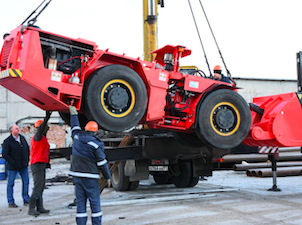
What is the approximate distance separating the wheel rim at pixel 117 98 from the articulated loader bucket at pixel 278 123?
2.68m

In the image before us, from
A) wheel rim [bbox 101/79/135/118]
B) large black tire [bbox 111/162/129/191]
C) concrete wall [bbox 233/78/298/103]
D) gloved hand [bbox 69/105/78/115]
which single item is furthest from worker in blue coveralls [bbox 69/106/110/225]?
concrete wall [bbox 233/78/298/103]

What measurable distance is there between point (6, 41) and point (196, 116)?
3.15m

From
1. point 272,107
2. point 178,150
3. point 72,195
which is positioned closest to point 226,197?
point 178,150

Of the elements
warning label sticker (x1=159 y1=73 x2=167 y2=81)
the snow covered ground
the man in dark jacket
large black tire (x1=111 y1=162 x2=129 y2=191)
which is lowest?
the snow covered ground

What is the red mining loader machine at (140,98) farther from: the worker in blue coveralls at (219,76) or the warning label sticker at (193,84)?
the worker in blue coveralls at (219,76)

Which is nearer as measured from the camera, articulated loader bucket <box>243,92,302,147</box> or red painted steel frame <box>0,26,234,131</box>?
red painted steel frame <box>0,26,234,131</box>

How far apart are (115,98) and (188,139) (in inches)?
93.9

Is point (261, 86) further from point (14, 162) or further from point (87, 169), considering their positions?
point (87, 169)

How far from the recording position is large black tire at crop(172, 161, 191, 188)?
9.70 metres

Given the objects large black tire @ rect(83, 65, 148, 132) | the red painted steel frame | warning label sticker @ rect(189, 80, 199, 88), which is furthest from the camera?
warning label sticker @ rect(189, 80, 199, 88)

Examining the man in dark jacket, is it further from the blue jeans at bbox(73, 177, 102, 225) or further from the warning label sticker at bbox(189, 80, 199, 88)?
the warning label sticker at bbox(189, 80, 199, 88)

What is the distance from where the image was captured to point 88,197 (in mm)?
4934

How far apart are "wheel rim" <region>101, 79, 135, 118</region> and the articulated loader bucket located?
106 inches

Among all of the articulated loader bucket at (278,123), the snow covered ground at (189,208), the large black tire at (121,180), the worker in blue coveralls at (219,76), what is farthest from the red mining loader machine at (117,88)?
the large black tire at (121,180)
